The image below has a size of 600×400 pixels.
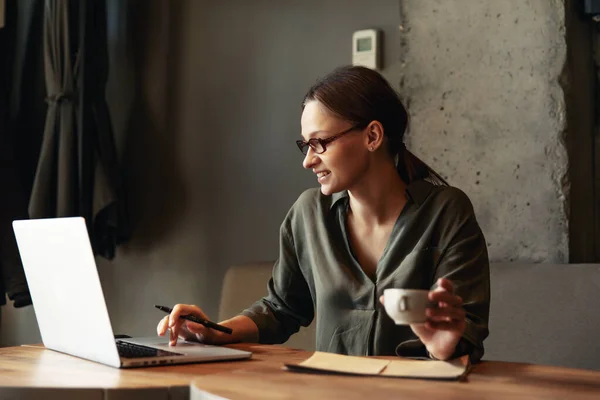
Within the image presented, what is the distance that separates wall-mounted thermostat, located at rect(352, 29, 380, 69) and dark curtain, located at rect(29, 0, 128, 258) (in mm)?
1022

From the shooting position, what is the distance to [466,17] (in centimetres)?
258

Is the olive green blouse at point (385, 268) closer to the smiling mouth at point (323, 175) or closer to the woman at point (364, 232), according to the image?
the woman at point (364, 232)

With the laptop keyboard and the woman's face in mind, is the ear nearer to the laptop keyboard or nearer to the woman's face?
the woman's face

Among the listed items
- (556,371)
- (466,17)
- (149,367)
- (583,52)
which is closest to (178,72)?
(466,17)

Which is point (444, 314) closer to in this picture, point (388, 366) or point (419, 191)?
point (388, 366)

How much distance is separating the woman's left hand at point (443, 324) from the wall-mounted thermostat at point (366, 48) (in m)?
1.51

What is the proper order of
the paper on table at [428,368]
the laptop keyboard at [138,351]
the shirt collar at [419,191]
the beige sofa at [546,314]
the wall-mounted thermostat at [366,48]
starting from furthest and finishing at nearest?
the wall-mounted thermostat at [366,48], the beige sofa at [546,314], the shirt collar at [419,191], the laptop keyboard at [138,351], the paper on table at [428,368]

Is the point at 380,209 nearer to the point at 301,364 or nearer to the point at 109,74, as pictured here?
the point at 301,364

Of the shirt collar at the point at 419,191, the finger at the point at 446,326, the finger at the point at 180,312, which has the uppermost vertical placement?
the shirt collar at the point at 419,191

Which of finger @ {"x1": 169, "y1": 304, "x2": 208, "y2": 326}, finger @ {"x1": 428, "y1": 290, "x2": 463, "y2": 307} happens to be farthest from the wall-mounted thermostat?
finger @ {"x1": 428, "y1": 290, "x2": 463, "y2": 307}

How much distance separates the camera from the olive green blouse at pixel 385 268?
1750 millimetres

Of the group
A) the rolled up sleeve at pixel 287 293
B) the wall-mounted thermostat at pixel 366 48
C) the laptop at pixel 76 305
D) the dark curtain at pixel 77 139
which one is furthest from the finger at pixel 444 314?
the dark curtain at pixel 77 139

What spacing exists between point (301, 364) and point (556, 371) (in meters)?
0.44

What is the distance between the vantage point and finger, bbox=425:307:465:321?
1.40 metres
